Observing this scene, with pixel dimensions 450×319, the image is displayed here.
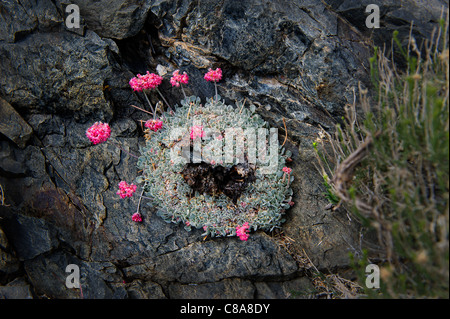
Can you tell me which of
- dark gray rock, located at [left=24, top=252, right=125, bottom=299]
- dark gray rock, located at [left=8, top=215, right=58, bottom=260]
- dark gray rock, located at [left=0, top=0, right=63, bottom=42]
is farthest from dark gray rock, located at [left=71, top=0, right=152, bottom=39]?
dark gray rock, located at [left=24, top=252, right=125, bottom=299]

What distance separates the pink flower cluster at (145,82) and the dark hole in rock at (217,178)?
1232mm

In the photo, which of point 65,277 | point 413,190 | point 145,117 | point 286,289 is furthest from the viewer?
point 145,117

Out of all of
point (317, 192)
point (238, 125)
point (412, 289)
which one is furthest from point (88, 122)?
point (412, 289)

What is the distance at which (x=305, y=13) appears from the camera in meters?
4.49

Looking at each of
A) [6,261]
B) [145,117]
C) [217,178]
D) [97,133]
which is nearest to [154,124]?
[145,117]

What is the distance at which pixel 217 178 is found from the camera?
443cm

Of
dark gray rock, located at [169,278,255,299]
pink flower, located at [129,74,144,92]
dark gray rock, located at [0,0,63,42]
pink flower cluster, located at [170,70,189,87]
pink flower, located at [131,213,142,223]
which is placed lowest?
dark gray rock, located at [169,278,255,299]

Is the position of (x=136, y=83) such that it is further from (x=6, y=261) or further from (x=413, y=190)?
(x=413, y=190)

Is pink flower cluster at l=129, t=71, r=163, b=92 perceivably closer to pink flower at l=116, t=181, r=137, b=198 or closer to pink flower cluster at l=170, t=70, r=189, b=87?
pink flower cluster at l=170, t=70, r=189, b=87

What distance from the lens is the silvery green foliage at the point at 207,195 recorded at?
14.3ft

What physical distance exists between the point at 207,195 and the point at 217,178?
0.84 feet

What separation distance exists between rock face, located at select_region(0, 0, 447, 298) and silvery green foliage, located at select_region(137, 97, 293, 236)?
16cm

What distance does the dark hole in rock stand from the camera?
4.39m
